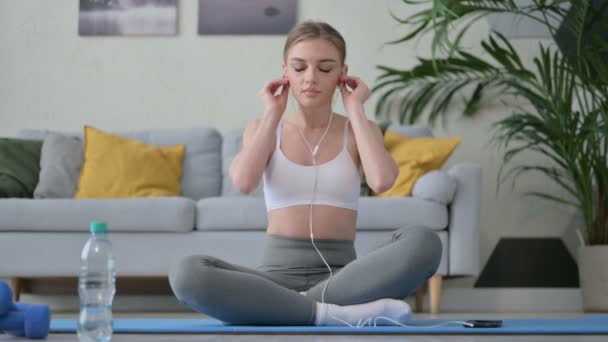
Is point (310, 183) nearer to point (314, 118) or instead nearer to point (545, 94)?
point (314, 118)

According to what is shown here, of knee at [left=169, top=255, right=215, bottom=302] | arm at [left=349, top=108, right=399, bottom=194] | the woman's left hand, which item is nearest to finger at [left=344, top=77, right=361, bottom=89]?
the woman's left hand

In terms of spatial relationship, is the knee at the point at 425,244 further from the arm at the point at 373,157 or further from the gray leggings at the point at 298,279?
the arm at the point at 373,157

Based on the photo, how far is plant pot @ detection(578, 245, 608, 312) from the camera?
13.1ft

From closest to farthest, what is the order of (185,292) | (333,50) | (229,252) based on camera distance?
(185,292), (333,50), (229,252)

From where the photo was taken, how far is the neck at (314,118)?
2514mm

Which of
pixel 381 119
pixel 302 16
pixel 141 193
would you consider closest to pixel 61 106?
pixel 141 193

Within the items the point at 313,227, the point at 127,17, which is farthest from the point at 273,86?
the point at 127,17

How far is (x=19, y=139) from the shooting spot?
4445mm

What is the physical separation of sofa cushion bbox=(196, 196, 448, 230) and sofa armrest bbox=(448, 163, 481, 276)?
6 centimetres

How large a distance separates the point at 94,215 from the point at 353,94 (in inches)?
69.8

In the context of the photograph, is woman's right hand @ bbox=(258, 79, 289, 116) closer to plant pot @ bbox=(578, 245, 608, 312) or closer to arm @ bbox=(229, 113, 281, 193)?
arm @ bbox=(229, 113, 281, 193)

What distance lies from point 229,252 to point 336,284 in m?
1.69

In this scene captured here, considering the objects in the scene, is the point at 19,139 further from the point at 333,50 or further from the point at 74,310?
the point at 333,50

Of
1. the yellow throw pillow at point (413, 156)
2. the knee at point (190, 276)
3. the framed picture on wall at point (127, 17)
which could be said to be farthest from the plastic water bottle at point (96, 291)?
the framed picture on wall at point (127, 17)
